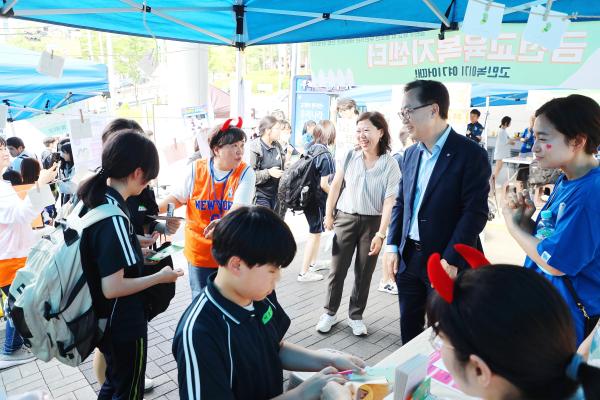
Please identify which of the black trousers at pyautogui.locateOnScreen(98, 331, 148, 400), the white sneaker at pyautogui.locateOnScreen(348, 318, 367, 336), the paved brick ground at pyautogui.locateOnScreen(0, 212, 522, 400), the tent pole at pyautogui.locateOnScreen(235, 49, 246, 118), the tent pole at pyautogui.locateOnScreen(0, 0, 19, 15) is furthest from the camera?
the tent pole at pyautogui.locateOnScreen(235, 49, 246, 118)

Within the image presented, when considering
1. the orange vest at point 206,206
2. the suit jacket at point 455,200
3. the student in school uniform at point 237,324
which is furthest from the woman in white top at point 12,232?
the suit jacket at point 455,200

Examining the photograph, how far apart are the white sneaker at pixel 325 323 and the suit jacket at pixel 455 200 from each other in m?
1.49

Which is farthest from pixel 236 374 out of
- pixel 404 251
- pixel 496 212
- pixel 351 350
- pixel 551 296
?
pixel 496 212

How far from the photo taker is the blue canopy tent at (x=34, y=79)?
184 inches

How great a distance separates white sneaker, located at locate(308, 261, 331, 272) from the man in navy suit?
2589 mm

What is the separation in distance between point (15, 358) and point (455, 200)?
321cm

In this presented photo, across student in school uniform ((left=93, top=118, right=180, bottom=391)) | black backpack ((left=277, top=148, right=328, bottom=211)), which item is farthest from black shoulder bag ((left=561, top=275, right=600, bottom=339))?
black backpack ((left=277, top=148, right=328, bottom=211))

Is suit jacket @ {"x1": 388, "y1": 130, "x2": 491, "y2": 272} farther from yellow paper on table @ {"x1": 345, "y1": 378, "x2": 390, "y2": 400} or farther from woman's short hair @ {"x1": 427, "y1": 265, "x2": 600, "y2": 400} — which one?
woman's short hair @ {"x1": 427, "y1": 265, "x2": 600, "y2": 400}

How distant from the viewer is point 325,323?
3492 millimetres

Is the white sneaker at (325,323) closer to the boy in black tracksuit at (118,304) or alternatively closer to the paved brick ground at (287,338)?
the paved brick ground at (287,338)

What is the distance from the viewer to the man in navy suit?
214 centimetres

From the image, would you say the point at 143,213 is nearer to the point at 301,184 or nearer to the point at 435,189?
the point at 435,189

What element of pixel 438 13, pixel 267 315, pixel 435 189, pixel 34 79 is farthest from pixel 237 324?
pixel 34 79

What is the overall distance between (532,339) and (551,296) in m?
0.09
